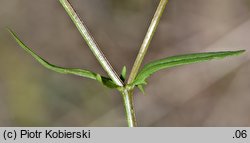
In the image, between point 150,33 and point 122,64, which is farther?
point 122,64

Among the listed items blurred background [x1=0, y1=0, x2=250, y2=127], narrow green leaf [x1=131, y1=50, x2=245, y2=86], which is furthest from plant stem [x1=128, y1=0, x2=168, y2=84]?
blurred background [x1=0, y1=0, x2=250, y2=127]

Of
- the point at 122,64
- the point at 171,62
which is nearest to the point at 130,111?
the point at 171,62

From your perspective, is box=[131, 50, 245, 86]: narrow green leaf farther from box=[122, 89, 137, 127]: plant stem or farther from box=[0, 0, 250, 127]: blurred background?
box=[0, 0, 250, 127]: blurred background

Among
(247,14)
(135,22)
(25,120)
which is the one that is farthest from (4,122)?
(247,14)

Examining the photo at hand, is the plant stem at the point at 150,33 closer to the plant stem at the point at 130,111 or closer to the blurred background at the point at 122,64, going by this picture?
the plant stem at the point at 130,111

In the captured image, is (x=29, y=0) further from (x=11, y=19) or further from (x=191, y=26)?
(x=191, y=26)

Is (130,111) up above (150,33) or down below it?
below

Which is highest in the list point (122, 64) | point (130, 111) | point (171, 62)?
point (122, 64)

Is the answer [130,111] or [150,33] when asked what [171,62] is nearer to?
[150,33]
